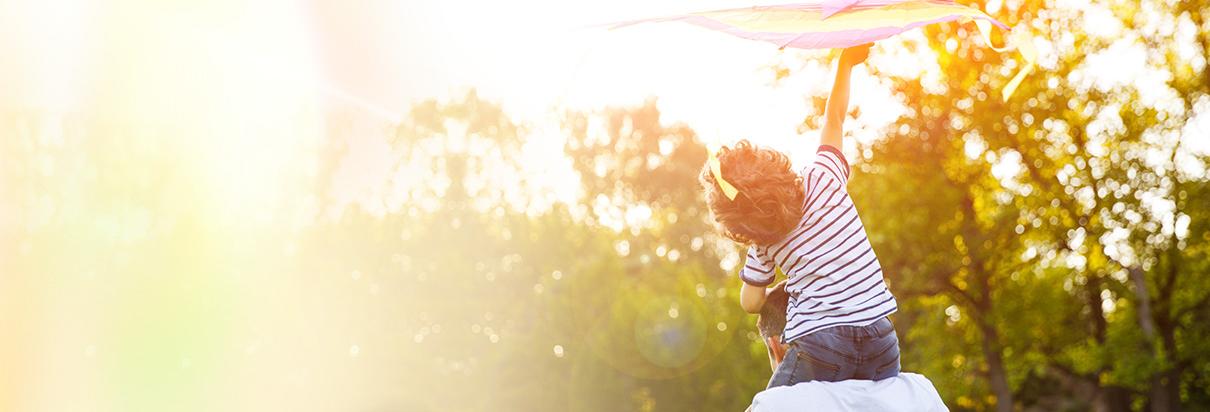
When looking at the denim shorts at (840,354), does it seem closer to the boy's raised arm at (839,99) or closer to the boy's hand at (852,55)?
the boy's raised arm at (839,99)

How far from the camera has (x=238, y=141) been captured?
48688mm

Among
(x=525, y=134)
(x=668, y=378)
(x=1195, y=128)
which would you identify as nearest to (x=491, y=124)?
(x=525, y=134)

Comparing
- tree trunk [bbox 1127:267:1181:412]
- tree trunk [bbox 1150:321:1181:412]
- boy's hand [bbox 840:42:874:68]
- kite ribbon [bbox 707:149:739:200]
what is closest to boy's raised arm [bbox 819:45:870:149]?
boy's hand [bbox 840:42:874:68]

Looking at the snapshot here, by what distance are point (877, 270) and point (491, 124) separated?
4269 centimetres

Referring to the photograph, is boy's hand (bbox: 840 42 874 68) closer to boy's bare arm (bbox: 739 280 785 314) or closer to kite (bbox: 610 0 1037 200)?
kite (bbox: 610 0 1037 200)

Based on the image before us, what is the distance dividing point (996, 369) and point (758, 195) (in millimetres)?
24386

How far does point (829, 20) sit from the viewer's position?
4340 mm

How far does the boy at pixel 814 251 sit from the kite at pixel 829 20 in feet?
1.59

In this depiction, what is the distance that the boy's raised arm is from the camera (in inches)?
171

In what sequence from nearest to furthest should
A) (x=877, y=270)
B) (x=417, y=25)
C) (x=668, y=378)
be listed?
(x=877, y=270) → (x=668, y=378) → (x=417, y=25)

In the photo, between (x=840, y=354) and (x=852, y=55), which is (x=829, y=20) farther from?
(x=840, y=354)

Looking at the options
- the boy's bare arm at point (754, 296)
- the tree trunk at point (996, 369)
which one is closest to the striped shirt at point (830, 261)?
the boy's bare arm at point (754, 296)

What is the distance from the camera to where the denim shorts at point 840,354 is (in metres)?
4.09

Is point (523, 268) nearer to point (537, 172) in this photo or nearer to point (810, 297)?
point (537, 172)
